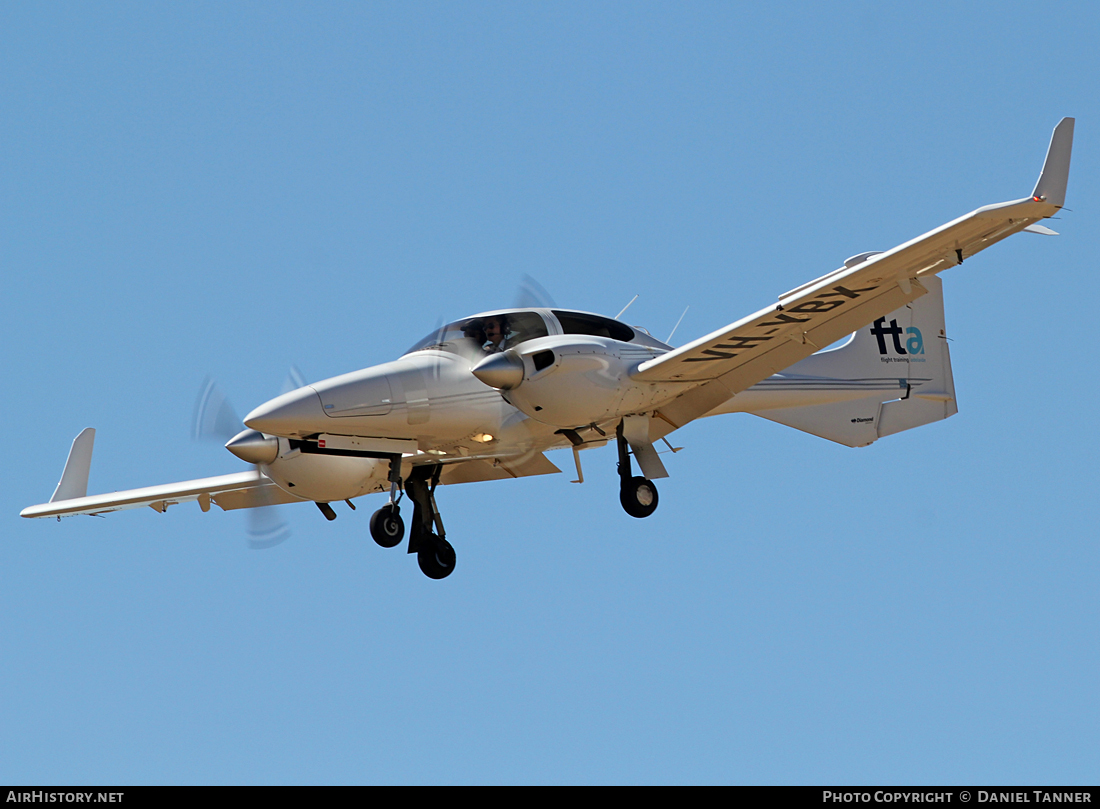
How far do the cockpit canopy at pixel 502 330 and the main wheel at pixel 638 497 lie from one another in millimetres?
2011

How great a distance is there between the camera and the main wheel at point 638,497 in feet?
51.9

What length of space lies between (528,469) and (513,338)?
11.3 feet

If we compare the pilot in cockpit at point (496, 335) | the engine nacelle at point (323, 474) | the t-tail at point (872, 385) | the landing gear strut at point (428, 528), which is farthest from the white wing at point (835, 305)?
the engine nacelle at point (323, 474)

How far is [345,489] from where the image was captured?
18.2 meters

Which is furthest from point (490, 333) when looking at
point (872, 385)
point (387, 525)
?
point (872, 385)

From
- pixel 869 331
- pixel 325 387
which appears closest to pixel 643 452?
pixel 325 387

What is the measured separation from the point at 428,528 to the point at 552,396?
12.2 feet

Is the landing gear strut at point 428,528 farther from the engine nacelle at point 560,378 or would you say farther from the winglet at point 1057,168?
the winglet at point 1057,168

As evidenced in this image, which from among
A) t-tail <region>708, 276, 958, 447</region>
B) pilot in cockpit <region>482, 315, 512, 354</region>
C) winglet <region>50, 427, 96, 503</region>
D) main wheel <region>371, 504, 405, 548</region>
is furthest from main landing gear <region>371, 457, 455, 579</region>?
winglet <region>50, 427, 96, 503</region>

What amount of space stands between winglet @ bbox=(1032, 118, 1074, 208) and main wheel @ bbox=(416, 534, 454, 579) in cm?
936

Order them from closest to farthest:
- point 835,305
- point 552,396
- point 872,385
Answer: point 835,305 → point 552,396 → point 872,385

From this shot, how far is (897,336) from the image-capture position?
20188mm

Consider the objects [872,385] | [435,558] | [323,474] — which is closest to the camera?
[435,558]

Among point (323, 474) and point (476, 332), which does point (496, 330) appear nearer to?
point (476, 332)
